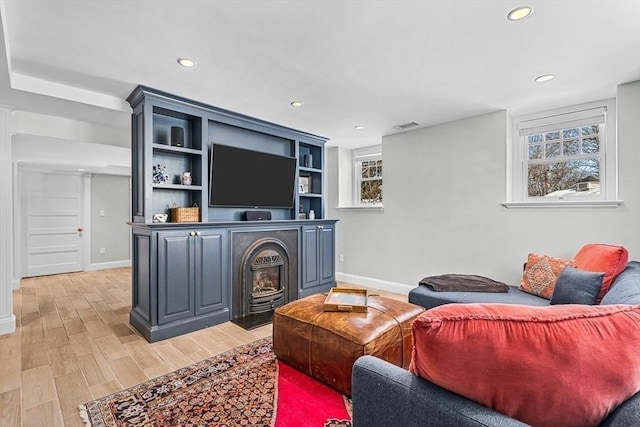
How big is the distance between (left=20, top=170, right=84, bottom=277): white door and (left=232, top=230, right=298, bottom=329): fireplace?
4.71 m

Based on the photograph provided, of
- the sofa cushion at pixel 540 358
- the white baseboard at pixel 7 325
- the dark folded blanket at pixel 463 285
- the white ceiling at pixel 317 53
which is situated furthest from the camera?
the white baseboard at pixel 7 325

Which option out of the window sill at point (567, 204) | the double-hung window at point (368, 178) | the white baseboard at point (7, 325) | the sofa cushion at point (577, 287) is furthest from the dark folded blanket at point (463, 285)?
the white baseboard at point (7, 325)

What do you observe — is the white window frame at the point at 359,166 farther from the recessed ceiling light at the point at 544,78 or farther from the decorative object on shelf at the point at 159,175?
the decorative object on shelf at the point at 159,175

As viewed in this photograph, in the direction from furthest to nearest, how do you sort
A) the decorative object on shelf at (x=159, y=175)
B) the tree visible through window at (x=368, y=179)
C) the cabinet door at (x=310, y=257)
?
the tree visible through window at (x=368, y=179)
the cabinet door at (x=310, y=257)
the decorative object on shelf at (x=159, y=175)

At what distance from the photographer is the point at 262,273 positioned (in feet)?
12.1

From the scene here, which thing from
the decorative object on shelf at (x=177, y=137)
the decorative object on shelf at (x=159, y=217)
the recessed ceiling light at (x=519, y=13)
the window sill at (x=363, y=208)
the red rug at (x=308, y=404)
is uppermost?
the recessed ceiling light at (x=519, y=13)

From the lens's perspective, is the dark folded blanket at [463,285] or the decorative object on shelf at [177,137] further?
the decorative object on shelf at [177,137]

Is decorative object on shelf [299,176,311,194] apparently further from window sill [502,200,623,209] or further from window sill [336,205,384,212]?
window sill [502,200,623,209]

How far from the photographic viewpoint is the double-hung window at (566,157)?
3.05 m

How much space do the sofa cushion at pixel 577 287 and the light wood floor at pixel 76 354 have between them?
2.41m

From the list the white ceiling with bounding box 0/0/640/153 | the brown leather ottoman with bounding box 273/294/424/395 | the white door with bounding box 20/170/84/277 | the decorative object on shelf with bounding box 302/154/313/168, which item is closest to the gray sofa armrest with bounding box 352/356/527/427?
the brown leather ottoman with bounding box 273/294/424/395

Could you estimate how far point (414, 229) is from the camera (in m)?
4.26

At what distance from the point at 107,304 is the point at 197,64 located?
3.20 meters

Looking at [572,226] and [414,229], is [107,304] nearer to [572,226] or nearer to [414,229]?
[414,229]
